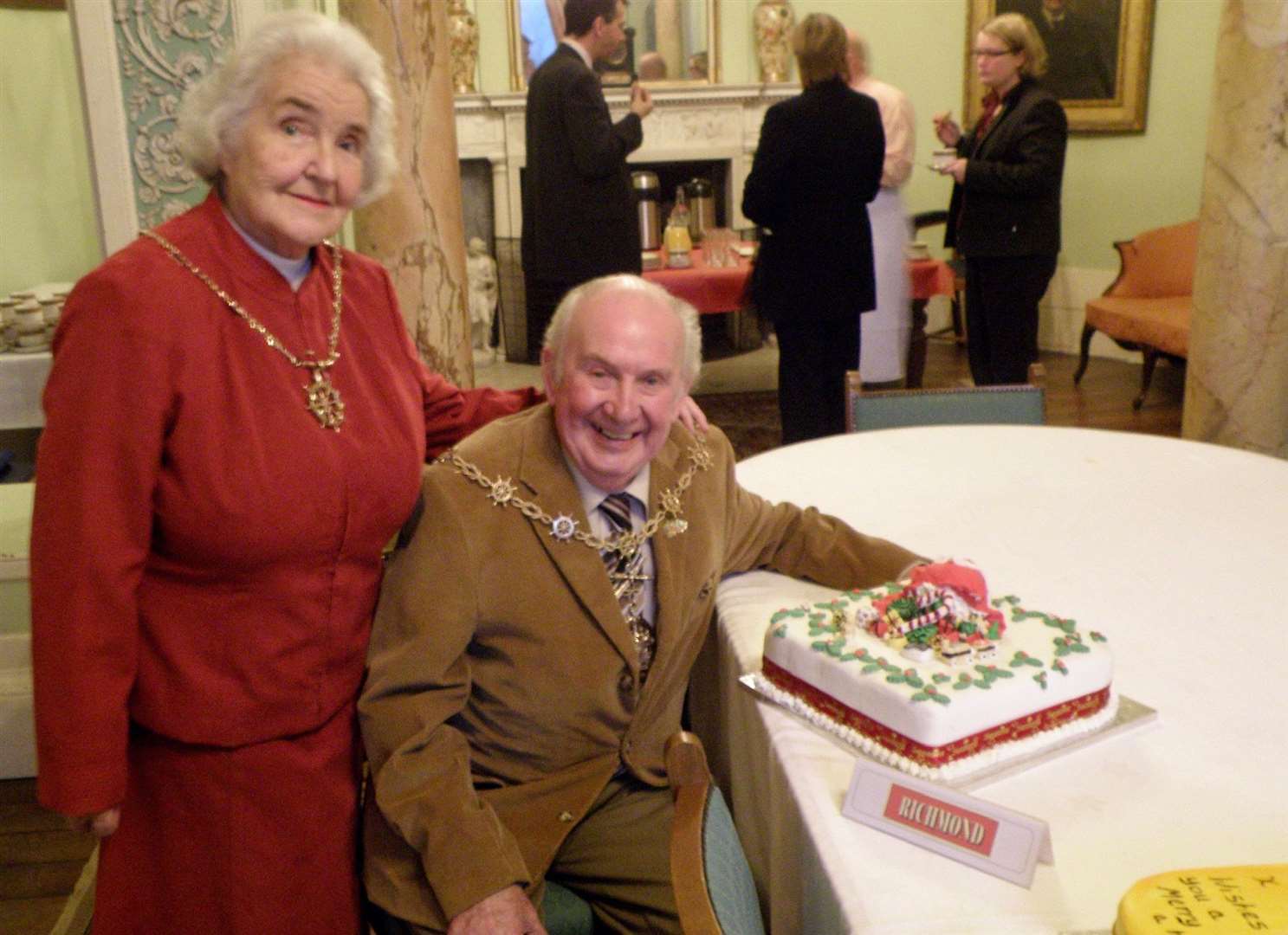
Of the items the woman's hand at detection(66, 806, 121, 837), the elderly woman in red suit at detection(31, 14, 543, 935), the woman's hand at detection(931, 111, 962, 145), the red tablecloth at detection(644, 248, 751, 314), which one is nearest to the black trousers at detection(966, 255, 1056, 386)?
the woman's hand at detection(931, 111, 962, 145)

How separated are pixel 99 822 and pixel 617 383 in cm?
79

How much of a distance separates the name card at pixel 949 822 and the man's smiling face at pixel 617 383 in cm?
53

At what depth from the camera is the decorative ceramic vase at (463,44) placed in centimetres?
681

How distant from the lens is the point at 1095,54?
6.82 meters

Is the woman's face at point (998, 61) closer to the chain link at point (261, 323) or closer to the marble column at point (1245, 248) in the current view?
the marble column at point (1245, 248)

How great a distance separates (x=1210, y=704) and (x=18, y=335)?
253cm

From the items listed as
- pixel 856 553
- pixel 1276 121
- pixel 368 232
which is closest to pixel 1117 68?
pixel 1276 121

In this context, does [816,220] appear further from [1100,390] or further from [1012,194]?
[1100,390]

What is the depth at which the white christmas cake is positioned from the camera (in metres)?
1.23

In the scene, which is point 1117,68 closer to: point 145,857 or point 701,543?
point 701,543

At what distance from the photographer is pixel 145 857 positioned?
1.47m

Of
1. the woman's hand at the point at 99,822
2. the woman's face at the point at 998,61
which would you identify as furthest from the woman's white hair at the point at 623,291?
the woman's face at the point at 998,61

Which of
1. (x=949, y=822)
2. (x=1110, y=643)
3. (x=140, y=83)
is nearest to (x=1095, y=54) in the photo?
(x=140, y=83)

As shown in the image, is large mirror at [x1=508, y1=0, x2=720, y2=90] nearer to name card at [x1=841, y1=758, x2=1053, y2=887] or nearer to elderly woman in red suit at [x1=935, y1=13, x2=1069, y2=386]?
elderly woman in red suit at [x1=935, y1=13, x2=1069, y2=386]
